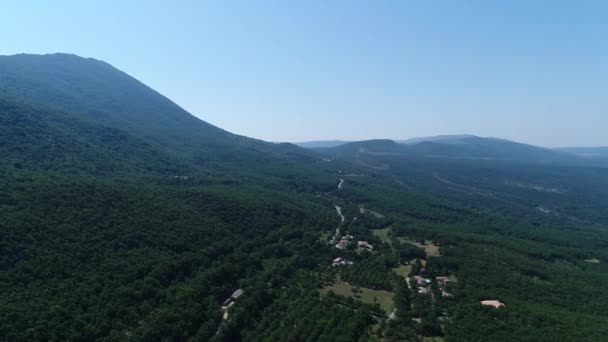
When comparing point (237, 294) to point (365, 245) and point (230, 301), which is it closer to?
point (230, 301)

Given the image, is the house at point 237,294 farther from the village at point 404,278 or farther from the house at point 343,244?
the house at point 343,244

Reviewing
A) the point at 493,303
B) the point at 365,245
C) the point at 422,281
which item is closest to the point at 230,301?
the point at 422,281

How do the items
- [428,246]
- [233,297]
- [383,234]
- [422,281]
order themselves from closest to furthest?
[233,297] → [422,281] → [428,246] → [383,234]

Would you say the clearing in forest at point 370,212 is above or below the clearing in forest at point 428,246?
above

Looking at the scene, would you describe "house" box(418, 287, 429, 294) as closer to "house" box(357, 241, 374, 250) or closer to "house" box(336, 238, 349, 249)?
"house" box(357, 241, 374, 250)

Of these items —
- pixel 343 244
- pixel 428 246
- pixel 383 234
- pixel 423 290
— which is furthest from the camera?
pixel 383 234

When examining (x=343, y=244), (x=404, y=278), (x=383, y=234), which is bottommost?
(x=404, y=278)

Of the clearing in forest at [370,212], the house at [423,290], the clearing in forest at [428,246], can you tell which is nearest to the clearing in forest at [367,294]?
the house at [423,290]

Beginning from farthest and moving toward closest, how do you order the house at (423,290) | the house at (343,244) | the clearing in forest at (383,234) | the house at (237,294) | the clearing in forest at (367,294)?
the clearing in forest at (383,234) < the house at (343,244) < the house at (423,290) < the clearing in forest at (367,294) < the house at (237,294)

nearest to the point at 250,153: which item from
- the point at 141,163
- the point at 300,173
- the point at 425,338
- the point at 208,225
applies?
the point at 300,173

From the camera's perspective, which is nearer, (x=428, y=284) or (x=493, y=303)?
(x=493, y=303)

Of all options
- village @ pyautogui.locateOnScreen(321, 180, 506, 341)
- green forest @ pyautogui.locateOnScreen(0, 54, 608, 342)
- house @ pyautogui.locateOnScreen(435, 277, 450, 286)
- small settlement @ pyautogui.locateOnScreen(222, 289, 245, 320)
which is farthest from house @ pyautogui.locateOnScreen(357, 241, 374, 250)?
small settlement @ pyautogui.locateOnScreen(222, 289, 245, 320)
